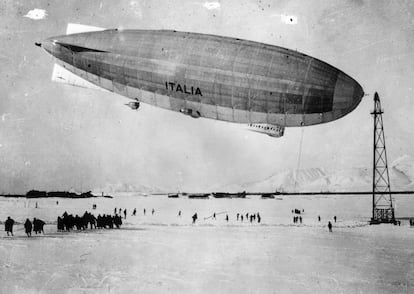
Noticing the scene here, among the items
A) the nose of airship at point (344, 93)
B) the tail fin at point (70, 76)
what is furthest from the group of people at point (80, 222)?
the nose of airship at point (344, 93)

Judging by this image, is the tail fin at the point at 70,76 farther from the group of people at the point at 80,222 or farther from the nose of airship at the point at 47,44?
the group of people at the point at 80,222

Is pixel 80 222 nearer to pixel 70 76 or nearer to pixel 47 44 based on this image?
pixel 70 76

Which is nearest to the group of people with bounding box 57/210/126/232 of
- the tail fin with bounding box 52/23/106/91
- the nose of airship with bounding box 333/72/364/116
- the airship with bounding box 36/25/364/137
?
the tail fin with bounding box 52/23/106/91

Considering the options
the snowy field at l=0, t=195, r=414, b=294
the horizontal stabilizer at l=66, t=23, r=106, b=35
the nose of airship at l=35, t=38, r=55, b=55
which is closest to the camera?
the snowy field at l=0, t=195, r=414, b=294

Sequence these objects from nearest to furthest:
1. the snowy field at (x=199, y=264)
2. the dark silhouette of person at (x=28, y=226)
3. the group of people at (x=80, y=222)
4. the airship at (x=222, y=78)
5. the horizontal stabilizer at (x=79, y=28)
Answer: the snowy field at (x=199, y=264), the airship at (x=222, y=78), the dark silhouette of person at (x=28, y=226), the horizontal stabilizer at (x=79, y=28), the group of people at (x=80, y=222)

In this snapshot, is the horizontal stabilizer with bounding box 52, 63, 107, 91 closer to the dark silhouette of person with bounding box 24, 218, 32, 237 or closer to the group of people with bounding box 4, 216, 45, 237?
the group of people with bounding box 4, 216, 45, 237

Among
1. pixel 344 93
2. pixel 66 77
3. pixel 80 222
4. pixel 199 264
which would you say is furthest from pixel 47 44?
pixel 344 93

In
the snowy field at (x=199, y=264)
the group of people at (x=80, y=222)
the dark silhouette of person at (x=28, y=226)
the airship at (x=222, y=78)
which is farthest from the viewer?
the group of people at (x=80, y=222)

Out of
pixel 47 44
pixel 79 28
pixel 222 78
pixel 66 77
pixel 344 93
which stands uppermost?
pixel 79 28
